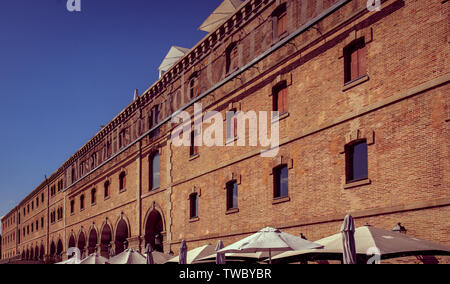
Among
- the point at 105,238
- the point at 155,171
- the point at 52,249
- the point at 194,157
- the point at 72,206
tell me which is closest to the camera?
the point at 194,157

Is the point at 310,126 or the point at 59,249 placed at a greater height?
the point at 310,126

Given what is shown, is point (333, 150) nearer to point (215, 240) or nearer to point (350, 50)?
point (350, 50)

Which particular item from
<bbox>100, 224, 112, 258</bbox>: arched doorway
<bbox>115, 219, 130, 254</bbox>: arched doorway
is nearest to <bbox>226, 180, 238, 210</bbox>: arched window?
<bbox>115, 219, 130, 254</bbox>: arched doorway

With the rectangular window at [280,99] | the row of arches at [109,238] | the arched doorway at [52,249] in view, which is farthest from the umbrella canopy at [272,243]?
the arched doorway at [52,249]

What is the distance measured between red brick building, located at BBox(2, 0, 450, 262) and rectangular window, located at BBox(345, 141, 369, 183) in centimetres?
4

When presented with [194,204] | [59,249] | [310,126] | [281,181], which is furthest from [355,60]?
[59,249]

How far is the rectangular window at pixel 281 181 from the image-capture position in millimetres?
18094

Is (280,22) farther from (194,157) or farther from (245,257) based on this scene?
(245,257)

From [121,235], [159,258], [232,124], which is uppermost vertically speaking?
[232,124]

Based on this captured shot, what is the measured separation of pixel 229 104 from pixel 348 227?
11.9 m

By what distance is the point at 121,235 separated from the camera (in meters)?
33.5

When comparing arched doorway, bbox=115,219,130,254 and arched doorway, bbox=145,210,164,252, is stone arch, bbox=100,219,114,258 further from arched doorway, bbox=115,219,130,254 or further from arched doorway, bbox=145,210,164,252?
arched doorway, bbox=145,210,164,252

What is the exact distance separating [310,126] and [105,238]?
23.7 metres

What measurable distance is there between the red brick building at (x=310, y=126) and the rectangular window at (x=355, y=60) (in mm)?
44
